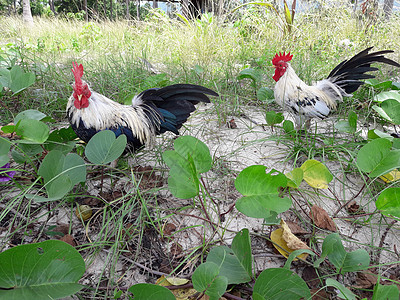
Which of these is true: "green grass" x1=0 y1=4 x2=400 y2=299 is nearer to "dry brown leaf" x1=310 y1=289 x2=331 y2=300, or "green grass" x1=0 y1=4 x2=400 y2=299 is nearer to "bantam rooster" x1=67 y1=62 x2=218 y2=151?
"bantam rooster" x1=67 y1=62 x2=218 y2=151

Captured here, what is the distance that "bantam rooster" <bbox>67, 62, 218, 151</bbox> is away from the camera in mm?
1513

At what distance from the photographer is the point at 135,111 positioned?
5.65 feet

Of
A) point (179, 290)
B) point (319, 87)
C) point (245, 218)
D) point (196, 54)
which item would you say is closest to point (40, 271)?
point (179, 290)

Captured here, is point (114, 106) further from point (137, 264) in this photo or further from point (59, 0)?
point (59, 0)

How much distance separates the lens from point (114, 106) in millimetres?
1677

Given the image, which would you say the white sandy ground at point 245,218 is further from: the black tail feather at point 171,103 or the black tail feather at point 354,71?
the black tail feather at point 354,71

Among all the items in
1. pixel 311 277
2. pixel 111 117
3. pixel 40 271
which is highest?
pixel 111 117

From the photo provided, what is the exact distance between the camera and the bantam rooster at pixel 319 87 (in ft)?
6.79

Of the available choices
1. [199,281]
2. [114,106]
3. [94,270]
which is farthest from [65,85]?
[199,281]

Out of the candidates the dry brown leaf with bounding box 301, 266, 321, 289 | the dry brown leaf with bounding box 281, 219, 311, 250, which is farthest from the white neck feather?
the dry brown leaf with bounding box 301, 266, 321, 289

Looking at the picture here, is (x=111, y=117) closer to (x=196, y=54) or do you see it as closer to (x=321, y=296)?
(x=321, y=296)

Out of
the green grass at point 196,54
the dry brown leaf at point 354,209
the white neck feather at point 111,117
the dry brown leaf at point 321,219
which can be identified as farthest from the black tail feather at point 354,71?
the white neck feather at point 111,117

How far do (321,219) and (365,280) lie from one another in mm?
275

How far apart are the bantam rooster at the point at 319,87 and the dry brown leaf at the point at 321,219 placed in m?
0.94
